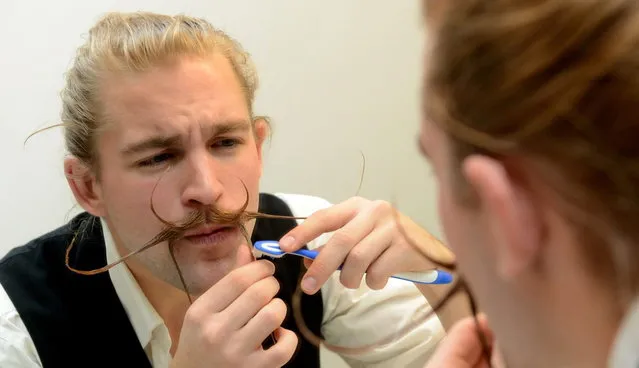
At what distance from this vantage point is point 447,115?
0.36 meters

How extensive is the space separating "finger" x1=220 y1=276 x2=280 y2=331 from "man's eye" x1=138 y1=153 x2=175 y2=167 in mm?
193

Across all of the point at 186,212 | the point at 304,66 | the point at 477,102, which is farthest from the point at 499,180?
the point at 304,66

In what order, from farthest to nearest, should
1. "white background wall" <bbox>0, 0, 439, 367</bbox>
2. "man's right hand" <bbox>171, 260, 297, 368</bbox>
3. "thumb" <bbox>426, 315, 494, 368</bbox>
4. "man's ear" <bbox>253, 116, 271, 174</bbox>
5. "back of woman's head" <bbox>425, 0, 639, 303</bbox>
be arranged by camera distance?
1. "white background wall" <bbox>0, 0, 439, 367</bbox>
2. "man's ear" <bbox>253, 116, 271, 174</bbox>
3. "man's right hand" <bbox>171, 260, 297, 368</bbox>
4. "thumb" <bbox>426, 315, 494, 368</bbox>
5. "back of woman's head" <bbox>425, 0, 639, 303</bbox>

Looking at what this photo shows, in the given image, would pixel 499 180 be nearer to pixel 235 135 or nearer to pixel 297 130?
pixel 235 135

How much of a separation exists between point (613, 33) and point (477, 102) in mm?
72

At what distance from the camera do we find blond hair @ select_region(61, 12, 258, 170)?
736mm

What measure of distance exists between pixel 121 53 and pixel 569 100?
58 centimetres

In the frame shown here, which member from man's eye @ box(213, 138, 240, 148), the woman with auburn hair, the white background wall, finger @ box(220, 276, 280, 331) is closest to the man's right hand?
finger @ box(220, 276, 280, 331)

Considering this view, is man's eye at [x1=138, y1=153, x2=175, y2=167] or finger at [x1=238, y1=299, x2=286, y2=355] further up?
man's eye at [x1=138, y1=153, x2=175, y2=167]

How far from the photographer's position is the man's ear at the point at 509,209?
33 cm

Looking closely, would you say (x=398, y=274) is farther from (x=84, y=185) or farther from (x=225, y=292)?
(x=84, y=185)

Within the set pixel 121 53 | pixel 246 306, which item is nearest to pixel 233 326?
pixel 246 306

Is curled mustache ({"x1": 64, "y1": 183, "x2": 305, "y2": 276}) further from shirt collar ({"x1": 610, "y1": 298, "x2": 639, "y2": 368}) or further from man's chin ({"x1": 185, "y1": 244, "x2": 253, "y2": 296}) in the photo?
shirt collar ({"x1": 610, "y1": 298, "x2": 639, "y2": 368})

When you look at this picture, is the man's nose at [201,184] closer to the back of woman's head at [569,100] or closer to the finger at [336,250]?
the finger at [336,250]
